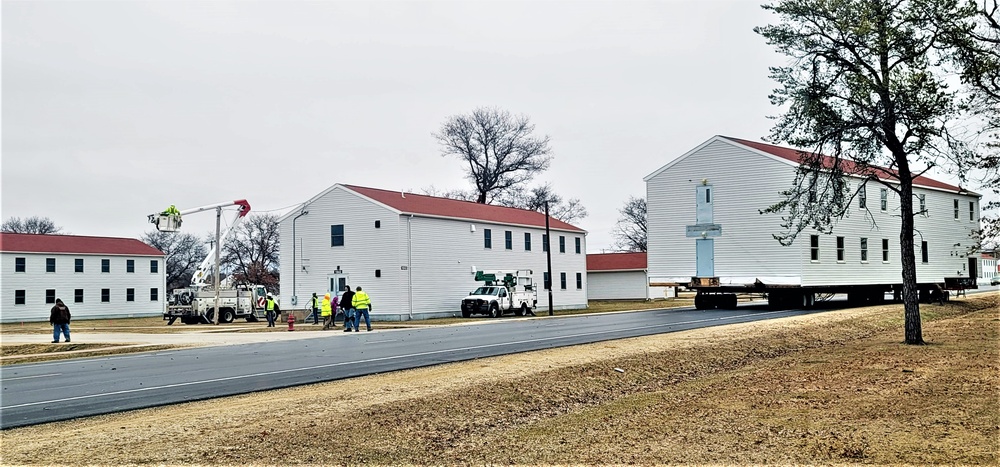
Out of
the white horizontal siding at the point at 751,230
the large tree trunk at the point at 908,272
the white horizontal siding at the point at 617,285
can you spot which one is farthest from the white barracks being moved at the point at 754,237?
the white horizontal siding at the point at 617,285

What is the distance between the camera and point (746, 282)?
125ft

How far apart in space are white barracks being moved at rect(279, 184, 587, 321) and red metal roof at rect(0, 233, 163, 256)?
27.2m

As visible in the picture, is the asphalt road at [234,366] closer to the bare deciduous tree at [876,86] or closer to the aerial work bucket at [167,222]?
the bare deciduous tree at [876,86]

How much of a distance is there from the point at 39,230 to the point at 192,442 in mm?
110323

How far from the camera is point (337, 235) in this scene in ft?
152

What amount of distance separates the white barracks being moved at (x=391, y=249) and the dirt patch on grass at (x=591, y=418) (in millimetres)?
27337

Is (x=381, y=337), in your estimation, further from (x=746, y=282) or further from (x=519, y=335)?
(x=746, y=282)

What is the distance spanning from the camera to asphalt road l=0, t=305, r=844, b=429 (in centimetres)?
1341

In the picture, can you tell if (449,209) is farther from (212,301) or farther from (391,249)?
(212,301)

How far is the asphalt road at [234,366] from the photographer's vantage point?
1341 centimetres

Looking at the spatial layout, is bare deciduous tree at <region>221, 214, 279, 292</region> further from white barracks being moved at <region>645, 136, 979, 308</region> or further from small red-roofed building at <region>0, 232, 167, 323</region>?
white barracks being moved at <region>645, 136, 979, 308</region>

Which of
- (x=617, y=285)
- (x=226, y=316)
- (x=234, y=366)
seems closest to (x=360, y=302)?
(x=234, y=366)

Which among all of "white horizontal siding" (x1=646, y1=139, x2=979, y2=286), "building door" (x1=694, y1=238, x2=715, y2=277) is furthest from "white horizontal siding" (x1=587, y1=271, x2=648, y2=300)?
"building door" (x1=694, y1=238, x2=715, y2=277)

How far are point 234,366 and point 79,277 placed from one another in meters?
55.4
